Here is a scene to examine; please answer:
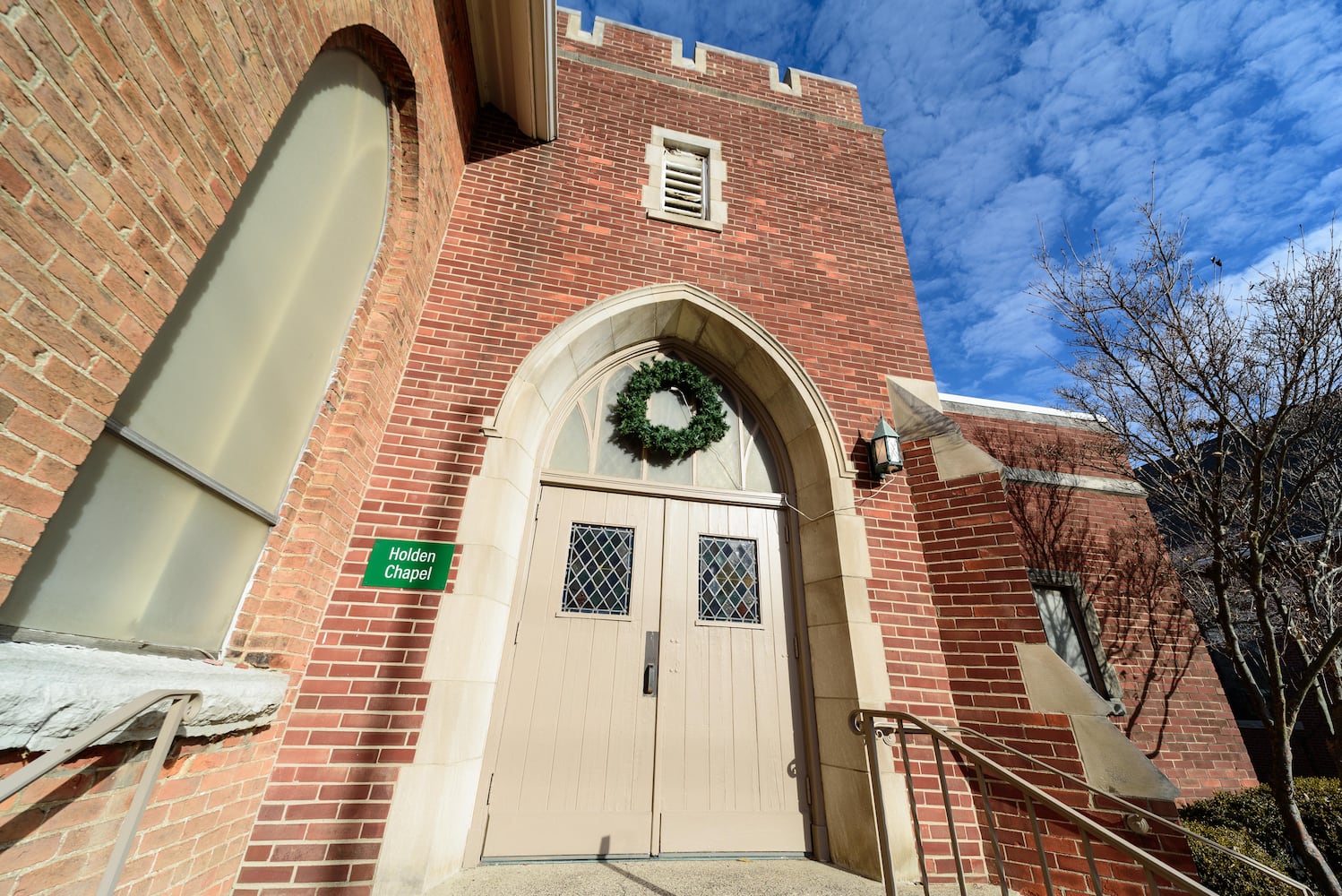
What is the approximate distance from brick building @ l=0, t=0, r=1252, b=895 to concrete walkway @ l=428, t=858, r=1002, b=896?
159 millimetres

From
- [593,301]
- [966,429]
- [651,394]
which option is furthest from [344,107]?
[966,429]

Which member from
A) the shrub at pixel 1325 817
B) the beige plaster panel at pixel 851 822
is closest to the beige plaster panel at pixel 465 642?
the beige plaster panel at pixel 851 822

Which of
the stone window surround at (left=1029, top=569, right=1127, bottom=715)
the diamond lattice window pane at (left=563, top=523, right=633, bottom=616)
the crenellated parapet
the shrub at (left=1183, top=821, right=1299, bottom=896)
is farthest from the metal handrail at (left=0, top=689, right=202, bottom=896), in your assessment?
the shrub at (left=1183, top=821, right=1299, bottom=896)

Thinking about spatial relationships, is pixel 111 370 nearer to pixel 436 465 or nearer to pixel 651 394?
pixel 436 465

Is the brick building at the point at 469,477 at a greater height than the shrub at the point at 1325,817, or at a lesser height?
greater

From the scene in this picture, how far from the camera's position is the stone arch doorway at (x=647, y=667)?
3.22m

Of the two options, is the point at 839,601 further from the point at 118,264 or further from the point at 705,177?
the point at 705,177

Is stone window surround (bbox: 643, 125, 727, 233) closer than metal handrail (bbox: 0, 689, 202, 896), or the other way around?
metal handrail (bbox: 0, 689, 202, 896)

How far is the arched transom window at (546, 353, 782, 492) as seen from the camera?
4199 millimetres

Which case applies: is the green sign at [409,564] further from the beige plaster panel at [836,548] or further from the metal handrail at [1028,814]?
the metal handrail at [1028,814]

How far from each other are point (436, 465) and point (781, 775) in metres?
3.29

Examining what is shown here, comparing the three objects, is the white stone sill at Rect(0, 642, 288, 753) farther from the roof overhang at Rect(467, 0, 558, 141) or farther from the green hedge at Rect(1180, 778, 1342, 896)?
the green hedge at Rect(1180, 778, 1342, 896)

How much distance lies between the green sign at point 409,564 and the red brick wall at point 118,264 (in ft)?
1.35

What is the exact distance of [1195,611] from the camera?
641 centimetres
